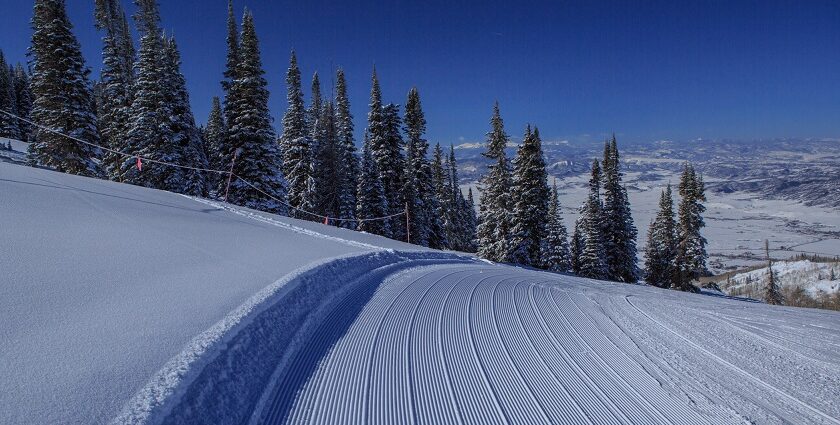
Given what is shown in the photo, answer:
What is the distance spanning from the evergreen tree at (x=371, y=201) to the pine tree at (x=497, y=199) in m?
8.70

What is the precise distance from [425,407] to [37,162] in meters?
28.6

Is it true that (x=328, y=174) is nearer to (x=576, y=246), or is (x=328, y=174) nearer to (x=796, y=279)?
(x=576, y=246)

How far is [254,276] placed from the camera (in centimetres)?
616

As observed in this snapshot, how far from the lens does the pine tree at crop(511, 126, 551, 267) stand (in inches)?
1144

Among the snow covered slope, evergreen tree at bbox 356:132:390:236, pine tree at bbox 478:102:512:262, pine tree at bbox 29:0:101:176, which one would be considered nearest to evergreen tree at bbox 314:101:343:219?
evergreen tree at bbox 356:132:390:236

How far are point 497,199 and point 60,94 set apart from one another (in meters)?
28.9

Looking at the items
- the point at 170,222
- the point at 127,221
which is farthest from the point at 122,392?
the point at 170,222

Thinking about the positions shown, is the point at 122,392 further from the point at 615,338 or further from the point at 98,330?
the point at 615,338

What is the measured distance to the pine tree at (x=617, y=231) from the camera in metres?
35.6

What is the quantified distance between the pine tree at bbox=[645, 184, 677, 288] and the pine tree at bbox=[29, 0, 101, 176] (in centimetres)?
4507

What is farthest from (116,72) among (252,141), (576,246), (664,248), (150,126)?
(664,248)

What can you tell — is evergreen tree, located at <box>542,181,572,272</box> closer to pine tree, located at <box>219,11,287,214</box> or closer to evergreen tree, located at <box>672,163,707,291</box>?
evergreen tree, located at <box>672,163,707,291</box>

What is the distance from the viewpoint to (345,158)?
37.8 meters

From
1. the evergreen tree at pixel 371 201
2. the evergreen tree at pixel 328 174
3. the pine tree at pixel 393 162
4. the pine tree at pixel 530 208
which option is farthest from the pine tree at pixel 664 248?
the evergreen tree at pixel 328 174
